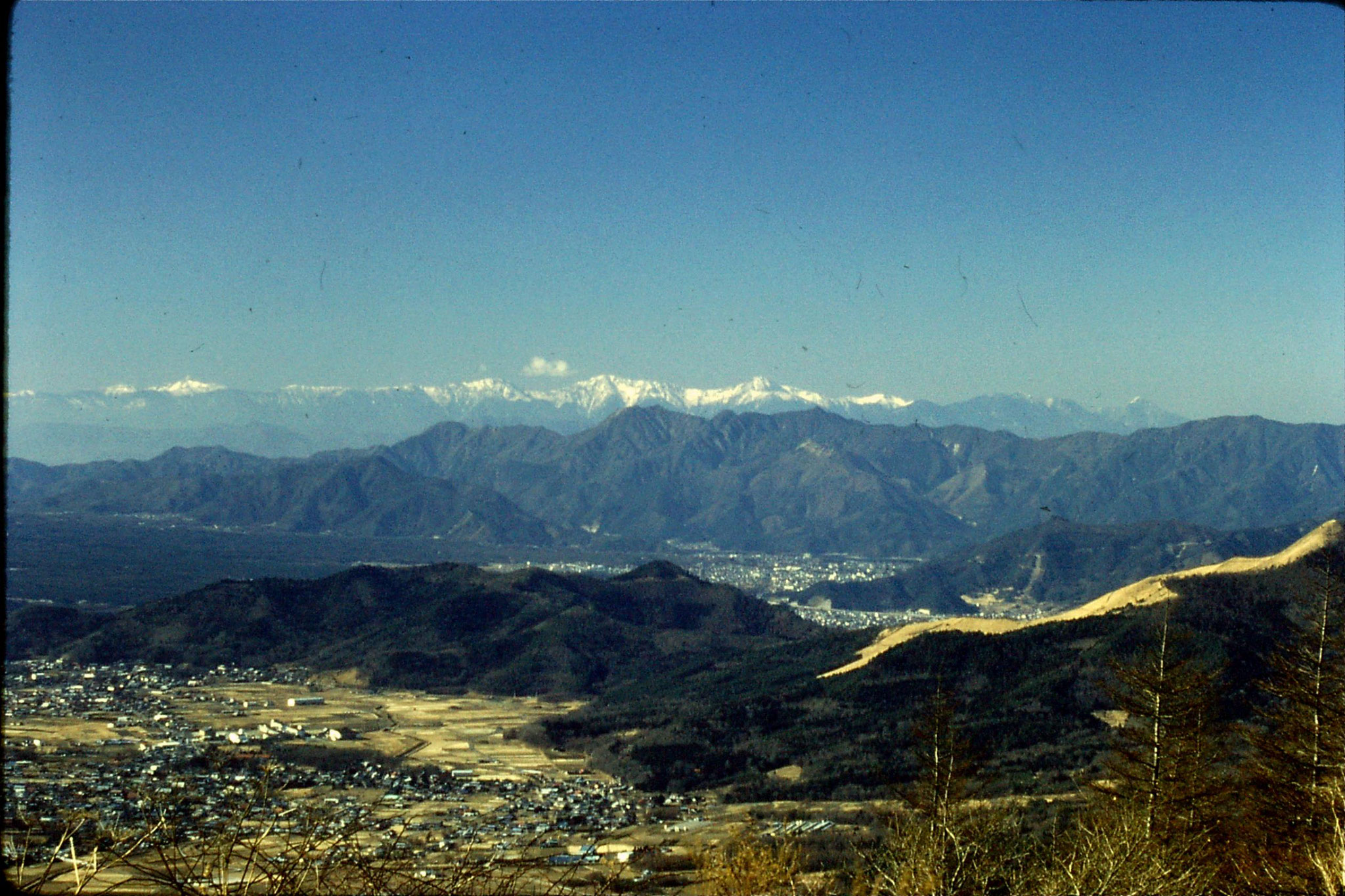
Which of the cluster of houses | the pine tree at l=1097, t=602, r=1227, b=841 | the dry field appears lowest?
the dry field

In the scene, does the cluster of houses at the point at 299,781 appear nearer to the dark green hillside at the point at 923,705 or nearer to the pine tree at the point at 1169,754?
the dark green hillside at the point at 923,705

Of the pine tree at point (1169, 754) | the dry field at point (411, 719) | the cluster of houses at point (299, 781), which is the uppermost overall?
the pine tree at point (1169, 754)

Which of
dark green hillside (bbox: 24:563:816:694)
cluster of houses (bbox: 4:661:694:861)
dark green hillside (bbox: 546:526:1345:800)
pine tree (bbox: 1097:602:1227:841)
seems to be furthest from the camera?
dark green hillside (bbox: 24:563:816:694)

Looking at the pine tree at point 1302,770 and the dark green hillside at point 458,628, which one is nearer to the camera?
the pine tree at point 1302,770

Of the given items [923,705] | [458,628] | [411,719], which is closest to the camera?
[923,705]

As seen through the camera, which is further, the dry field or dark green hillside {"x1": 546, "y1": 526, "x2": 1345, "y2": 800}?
the dry field

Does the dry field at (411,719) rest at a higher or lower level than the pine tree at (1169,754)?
lower

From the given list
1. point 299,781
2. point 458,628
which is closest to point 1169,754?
point 299,781

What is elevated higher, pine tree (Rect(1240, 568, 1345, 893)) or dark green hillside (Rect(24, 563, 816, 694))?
pine tree (Rect(1240, 568, 1345, 893))

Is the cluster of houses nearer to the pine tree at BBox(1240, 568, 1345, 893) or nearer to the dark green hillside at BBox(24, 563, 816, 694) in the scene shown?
the pine tree at BBox(1240, 568, 1345, 893)

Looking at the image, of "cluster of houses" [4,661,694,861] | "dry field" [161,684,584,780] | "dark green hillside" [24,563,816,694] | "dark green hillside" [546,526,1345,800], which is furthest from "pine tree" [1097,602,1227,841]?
"dark green hillside" [24,563,816,694]

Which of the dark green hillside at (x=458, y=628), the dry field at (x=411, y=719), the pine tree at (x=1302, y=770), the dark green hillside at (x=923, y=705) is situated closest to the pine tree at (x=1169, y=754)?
the pine tree at (x=1302, y=770)

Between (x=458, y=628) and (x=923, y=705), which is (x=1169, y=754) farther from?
(x=458, y=628)
